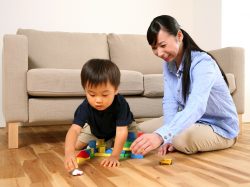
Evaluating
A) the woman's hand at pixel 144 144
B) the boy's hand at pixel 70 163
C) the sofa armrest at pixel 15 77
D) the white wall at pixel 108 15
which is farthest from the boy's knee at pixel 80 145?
the white wall at pixel 108 15

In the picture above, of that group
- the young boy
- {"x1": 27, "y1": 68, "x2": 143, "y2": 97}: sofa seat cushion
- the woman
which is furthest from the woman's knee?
{"x1": 27, "y1": 68, "x2": 143, "y2": 97}: sofa seat cushion

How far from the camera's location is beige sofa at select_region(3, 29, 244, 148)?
1799 millimetres

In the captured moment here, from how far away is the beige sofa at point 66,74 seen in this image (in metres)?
1.80

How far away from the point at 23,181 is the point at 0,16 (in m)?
2.10

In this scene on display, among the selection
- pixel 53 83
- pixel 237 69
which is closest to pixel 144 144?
pixel 53 83

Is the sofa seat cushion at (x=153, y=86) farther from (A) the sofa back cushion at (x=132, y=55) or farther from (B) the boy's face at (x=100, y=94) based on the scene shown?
(B) the boy's face at (x=100, y=94)

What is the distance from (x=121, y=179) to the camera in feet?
3.78

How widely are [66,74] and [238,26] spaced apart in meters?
1.97

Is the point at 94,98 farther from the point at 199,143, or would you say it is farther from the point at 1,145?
the point at 1,145

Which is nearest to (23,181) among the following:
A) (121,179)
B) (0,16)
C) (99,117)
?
(121,179)

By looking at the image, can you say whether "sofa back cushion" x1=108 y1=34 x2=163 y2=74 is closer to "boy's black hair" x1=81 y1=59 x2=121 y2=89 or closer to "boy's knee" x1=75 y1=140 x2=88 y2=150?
"boy's knee" x1=75 y1=140 x2=88 y2=150

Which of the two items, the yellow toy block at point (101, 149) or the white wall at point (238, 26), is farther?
the white wall at point (238, 26)

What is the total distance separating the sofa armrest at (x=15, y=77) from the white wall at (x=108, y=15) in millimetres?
1185

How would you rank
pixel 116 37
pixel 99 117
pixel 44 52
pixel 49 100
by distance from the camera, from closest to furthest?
pixel 99 117 < pixel 49 100 < pixel 44 52 < pixel 116 37
